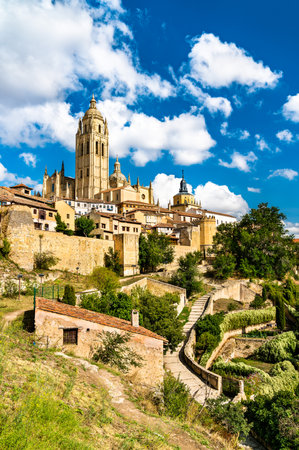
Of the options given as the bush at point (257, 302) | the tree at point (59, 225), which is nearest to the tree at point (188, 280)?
the bush at point (257, 302)

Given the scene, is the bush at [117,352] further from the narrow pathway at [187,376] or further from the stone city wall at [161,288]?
the stone city wall at [161,288]

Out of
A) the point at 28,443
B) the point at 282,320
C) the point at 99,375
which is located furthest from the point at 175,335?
the point at 282,320

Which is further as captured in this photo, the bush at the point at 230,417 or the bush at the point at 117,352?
the bush at the point at 117,352

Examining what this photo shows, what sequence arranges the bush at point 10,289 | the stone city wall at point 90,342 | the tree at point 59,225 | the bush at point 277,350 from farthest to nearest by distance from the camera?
the tree at point 59,225 < the bush at point 277,350 < the bush at point 10,289 < the stone city wall at point 90,342

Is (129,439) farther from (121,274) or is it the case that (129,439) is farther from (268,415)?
(121,274)

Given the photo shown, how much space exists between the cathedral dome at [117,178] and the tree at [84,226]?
50015 millimetres

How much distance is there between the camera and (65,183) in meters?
90.3

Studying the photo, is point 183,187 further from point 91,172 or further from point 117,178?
point 91,172

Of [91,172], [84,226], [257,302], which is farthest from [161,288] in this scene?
[91,172]

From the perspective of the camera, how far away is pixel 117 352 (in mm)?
11398

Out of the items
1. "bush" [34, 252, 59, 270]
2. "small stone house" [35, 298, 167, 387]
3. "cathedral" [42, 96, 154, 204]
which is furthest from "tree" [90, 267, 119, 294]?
"cathedral" [42, 96, 154, 204]

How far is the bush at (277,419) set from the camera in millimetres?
11391

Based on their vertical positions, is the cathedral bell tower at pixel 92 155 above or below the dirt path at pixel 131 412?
above

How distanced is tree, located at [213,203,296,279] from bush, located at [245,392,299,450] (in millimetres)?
25634
